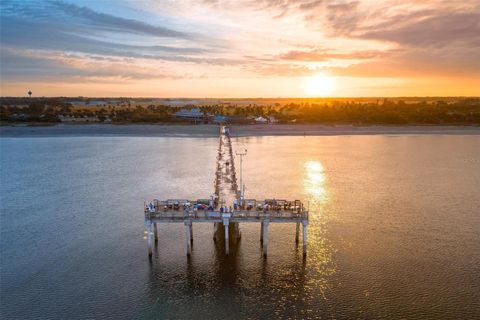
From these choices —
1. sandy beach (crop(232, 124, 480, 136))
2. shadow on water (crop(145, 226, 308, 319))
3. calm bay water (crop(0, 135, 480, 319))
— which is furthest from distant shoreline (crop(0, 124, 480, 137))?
shadow on water (crop(145, 226, 308, 319))

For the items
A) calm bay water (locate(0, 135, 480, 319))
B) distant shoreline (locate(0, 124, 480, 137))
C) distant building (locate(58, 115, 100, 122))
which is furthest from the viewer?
distant building (locate(58, 115, 100, 122))

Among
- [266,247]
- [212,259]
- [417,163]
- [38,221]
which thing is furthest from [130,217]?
[417,163]

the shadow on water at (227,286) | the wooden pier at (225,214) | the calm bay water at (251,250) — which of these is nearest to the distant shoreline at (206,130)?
the calm bay water at (251,250)

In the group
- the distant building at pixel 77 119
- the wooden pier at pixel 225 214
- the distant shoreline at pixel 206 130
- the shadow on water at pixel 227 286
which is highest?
the distant building at pixel 77 119

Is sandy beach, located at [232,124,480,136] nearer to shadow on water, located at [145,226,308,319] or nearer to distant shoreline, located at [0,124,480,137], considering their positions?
distant shoreline, located at [0,124,480,137]

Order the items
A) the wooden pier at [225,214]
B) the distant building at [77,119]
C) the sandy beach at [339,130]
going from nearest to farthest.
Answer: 1. the wooden pier at [225,214]
2. the sandy beach at [339,130]
3. the distant building at [77,119]

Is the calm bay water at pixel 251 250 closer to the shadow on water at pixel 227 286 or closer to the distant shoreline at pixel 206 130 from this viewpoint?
the shadow on water at pixel 227 286

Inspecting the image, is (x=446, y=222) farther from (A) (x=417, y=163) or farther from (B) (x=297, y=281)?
(A) (x=417, y=163)
